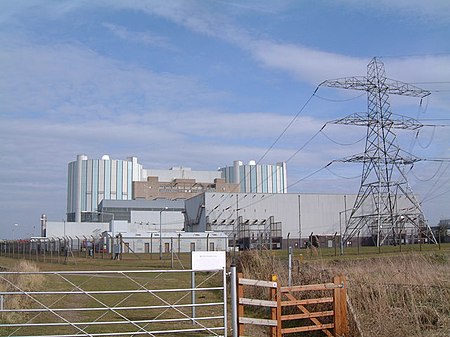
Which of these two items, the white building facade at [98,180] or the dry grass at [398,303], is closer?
the dry grass at [398,303]

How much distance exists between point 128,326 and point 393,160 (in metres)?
58.6

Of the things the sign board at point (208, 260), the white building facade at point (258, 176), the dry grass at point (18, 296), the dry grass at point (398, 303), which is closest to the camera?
the dry grass at point (398, 303)

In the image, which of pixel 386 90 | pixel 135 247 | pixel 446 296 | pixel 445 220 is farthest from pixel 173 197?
pixel 446 296

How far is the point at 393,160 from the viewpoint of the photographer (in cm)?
6869

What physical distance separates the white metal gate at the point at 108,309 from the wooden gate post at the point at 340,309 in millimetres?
2565

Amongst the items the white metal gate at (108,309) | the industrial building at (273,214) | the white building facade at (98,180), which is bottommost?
the white metal gate at (108,309)

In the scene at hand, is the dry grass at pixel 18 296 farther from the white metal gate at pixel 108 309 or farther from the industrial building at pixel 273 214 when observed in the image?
the industrial building at pixel 273 214

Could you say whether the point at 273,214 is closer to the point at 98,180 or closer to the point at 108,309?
the point at 108,309

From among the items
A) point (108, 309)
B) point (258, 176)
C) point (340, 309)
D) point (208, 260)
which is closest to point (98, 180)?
point (258, 176)

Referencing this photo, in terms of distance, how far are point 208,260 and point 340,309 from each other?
3389 millimetres

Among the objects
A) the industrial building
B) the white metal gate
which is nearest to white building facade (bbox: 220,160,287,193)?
the industrial building

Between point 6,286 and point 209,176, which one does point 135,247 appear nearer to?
point 6,286

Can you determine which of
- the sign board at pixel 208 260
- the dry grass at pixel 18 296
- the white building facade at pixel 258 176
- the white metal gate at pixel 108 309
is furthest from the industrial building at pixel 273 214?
the white building facade at pixel 258 176

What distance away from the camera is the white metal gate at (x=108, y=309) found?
12281 millimetres
